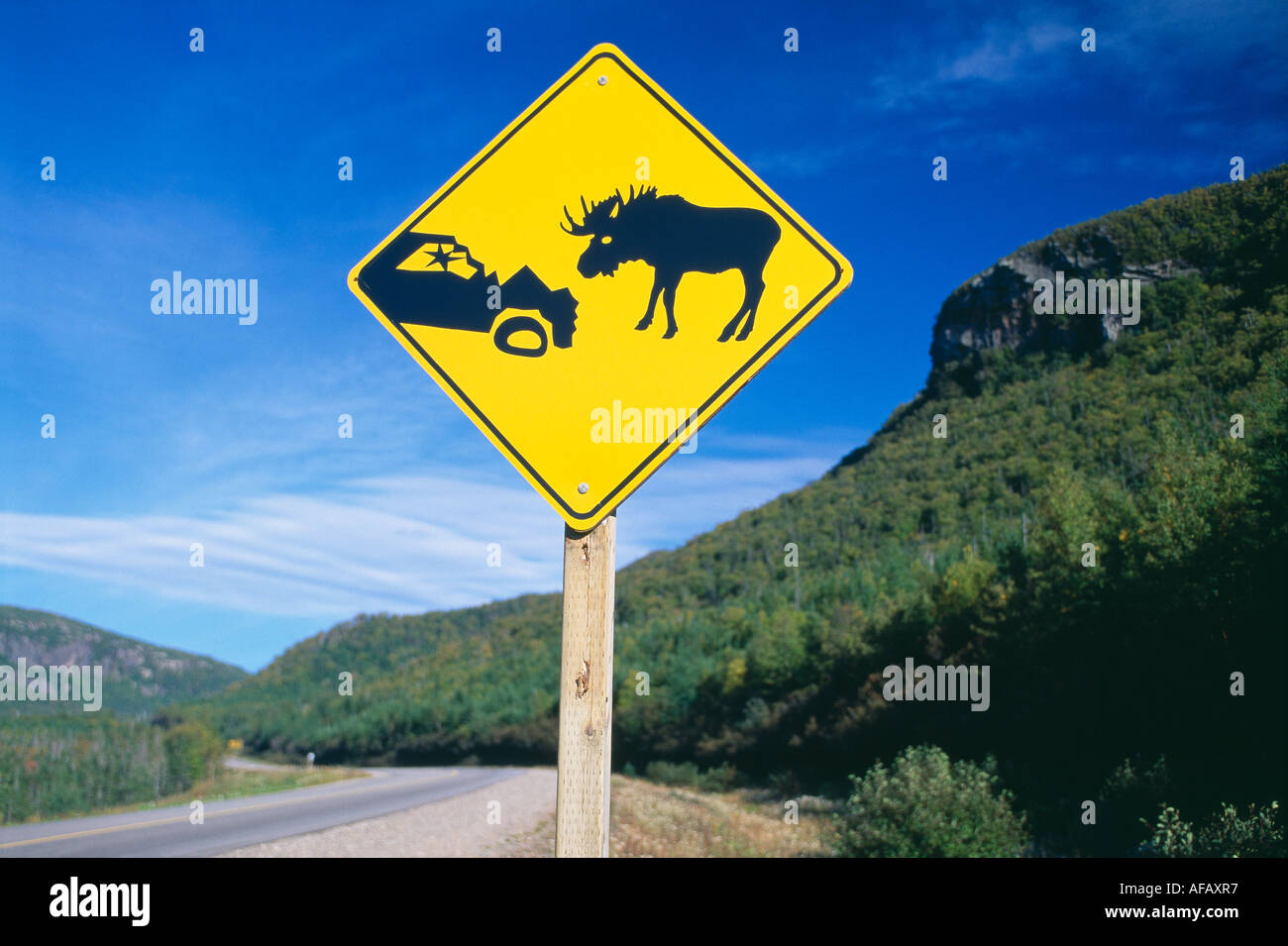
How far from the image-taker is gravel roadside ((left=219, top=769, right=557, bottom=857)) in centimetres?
1373

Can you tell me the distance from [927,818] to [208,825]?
55.1 feet

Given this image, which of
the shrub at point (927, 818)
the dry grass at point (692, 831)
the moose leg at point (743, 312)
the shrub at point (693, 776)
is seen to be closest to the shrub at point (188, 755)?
the shrub at point (693, 776)

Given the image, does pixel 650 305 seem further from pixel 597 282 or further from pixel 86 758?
pixel 86 758

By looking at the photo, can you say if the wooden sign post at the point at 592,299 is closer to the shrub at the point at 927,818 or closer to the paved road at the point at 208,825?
the paved road at the point at 208,825

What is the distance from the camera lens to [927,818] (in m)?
14.8

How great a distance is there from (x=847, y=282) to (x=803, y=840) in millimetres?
21608

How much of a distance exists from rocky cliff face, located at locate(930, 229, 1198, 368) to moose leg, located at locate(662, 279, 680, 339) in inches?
2806

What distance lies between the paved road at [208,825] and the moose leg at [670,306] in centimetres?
1447

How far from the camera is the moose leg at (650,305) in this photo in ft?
6.25

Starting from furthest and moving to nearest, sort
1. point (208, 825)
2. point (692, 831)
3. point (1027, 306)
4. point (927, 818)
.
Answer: point (1027, 306) → point (692, 831) → point (208, 825) → point (927, 818)

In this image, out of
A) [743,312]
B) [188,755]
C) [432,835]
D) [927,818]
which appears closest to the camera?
[743,312]

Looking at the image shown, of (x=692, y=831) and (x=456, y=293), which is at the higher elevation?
(x=456, y=293)

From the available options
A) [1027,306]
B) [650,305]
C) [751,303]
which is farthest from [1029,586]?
[1027,306]
